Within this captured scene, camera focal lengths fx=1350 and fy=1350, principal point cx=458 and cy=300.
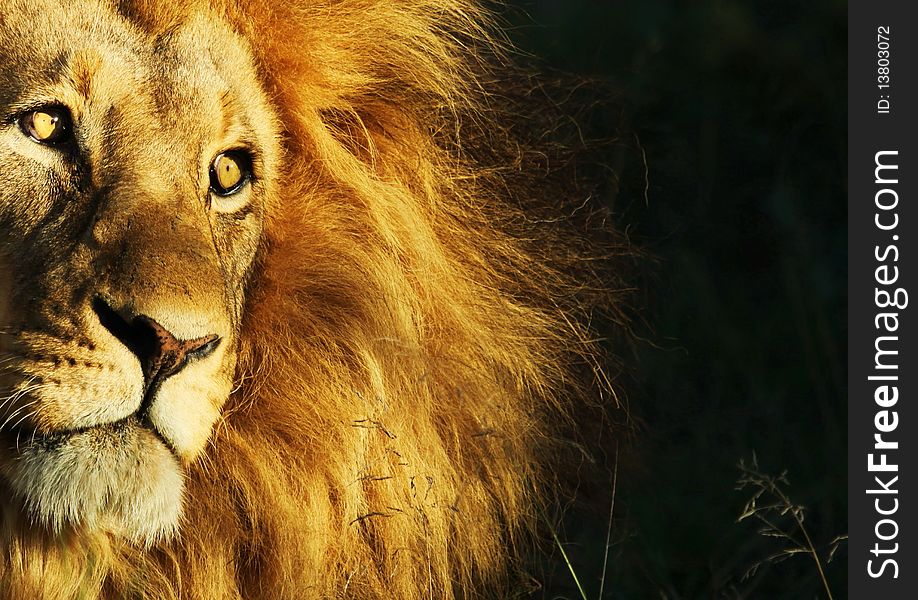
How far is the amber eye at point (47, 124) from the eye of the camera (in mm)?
2434

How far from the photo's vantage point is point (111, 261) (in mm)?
2348

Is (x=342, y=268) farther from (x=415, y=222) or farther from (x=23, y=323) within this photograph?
(x=23, y=323)

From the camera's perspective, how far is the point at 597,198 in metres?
3.66

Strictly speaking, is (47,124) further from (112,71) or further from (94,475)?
(94,475)

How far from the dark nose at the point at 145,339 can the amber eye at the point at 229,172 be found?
1.48ft

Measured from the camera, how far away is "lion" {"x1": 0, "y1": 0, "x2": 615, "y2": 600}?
91.7 inches

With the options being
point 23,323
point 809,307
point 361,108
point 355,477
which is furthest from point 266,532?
point 809,307

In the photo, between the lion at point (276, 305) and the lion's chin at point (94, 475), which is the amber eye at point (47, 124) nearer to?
the lion at point (276, 305)

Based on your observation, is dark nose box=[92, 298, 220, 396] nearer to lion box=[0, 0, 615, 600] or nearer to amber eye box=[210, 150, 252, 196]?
lion box=[0, 0, 615, 600]

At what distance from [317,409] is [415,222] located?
1.55 ft

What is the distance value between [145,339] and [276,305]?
507 millimetres

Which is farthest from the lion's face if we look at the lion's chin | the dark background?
the dark background

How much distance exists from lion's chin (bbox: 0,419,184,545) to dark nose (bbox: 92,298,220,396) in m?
0.10

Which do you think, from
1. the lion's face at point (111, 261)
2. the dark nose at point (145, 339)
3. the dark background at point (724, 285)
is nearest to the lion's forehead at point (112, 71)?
the lion's face at point (111, 261)
